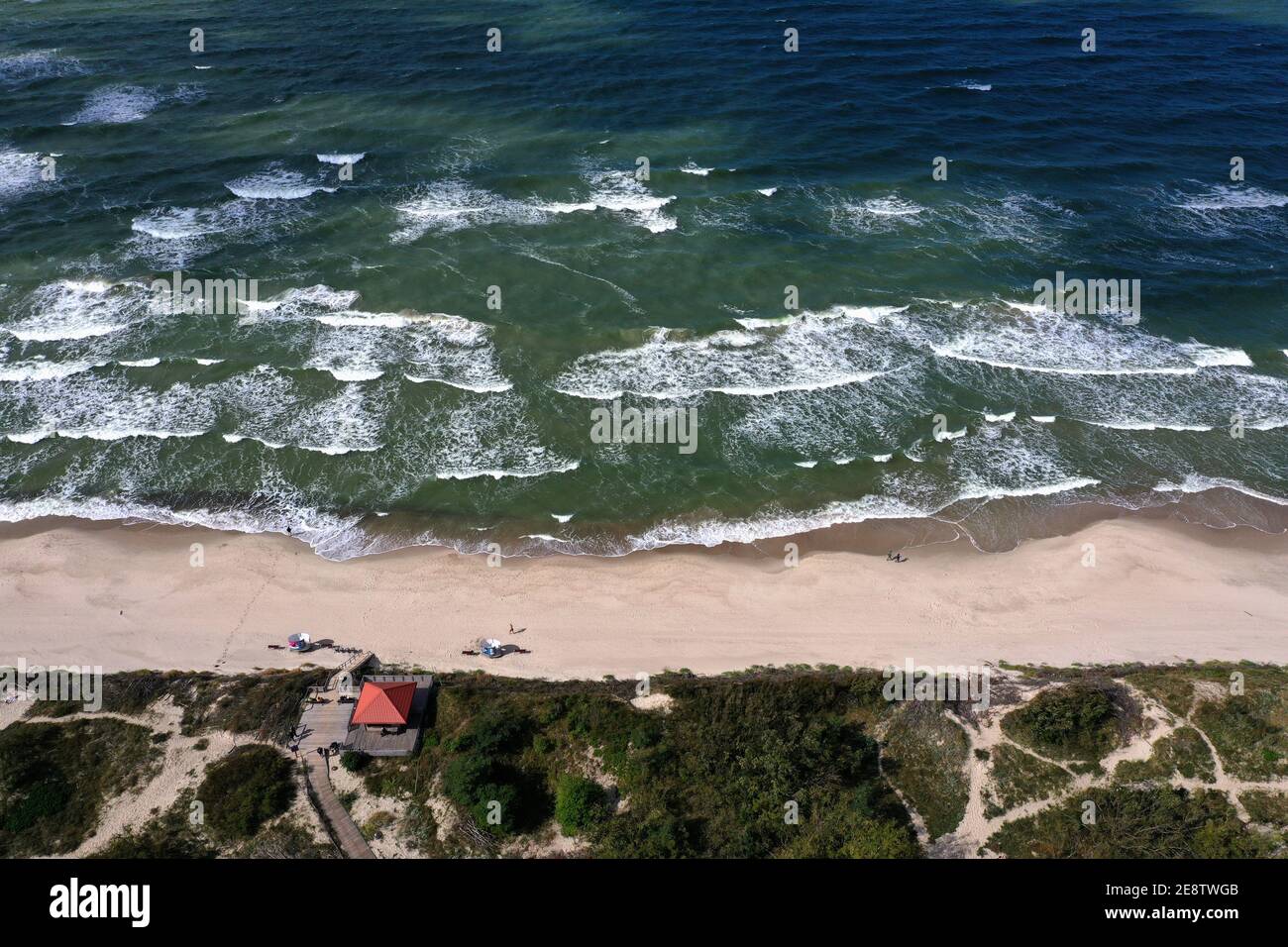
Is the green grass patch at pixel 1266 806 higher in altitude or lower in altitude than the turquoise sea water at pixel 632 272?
lower

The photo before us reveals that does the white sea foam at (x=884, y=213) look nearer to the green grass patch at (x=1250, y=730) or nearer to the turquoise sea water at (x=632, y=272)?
the turquoise sea water at (x=632, y=272)

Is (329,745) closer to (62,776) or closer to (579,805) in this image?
(62,776)

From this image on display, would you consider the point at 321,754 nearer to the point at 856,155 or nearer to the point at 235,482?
the point at 235,482

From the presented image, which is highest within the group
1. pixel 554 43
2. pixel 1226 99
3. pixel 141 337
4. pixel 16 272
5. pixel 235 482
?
pixel 554 43

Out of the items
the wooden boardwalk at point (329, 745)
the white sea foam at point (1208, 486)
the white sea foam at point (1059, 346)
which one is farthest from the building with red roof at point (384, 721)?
the white sea foam at point (1208, 486)

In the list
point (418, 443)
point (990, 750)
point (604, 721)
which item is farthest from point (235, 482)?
point (990, 750)

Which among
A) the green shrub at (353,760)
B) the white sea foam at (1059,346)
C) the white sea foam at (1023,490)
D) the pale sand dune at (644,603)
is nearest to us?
the green shrub at (353,760)
